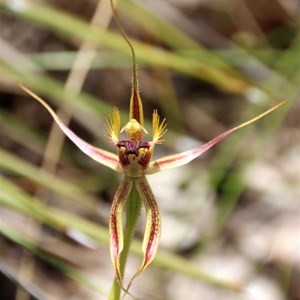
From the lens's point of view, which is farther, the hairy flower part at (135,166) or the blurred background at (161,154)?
the blurred background at (161,154)

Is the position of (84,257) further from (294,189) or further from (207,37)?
(207,37)

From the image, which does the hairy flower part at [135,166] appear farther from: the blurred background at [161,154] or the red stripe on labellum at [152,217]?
the blurred background at [161,154]

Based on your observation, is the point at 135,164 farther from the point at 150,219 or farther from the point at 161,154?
the point at 161,154

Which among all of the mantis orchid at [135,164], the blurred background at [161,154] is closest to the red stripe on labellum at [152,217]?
the mantis orchid at [135,164]

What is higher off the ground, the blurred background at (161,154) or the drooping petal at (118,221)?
the blurred background at (161,154)

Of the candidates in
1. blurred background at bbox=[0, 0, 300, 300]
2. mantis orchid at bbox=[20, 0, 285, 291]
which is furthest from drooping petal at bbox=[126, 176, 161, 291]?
blurred background at bbox=[0, 0, 300, 300]

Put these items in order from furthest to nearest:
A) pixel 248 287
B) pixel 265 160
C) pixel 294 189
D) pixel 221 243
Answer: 1. pixel 265 160
2. pixel 294 189
3. pixel 221 243
4. pixel 248 287

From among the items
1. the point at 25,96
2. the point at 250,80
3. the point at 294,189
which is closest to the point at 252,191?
the point at 294,189
